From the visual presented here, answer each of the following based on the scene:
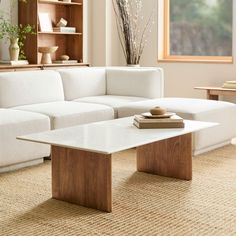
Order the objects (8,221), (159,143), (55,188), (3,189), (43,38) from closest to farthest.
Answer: (8,221) → (55,188) → (3,189) → (159,143) → (43,38)

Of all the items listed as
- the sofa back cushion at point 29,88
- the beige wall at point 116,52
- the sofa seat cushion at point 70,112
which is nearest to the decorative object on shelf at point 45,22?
the beige wall at point 116,52

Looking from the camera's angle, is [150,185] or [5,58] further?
[5,58]

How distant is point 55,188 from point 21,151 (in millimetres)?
814

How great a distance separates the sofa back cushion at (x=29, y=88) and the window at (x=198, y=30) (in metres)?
2.47

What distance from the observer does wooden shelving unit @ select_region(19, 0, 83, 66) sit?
6512 mm

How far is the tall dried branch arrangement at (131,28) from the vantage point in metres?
7.01

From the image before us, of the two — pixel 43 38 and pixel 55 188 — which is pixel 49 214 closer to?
pixel 55 188

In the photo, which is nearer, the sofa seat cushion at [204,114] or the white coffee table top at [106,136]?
the white coffee table top at [106,136]

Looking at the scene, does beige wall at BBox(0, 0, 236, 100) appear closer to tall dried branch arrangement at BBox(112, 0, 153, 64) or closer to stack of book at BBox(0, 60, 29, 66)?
tall dried branch arrangement at BBox(112, 0, 153, 64)

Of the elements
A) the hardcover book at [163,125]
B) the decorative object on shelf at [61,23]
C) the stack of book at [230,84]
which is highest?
the decorative object on shelf at [61,23]

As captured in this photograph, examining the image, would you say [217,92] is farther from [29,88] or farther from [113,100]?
[29,88]

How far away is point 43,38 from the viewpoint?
6.88m

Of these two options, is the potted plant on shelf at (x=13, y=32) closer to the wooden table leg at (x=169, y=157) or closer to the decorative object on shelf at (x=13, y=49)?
the decorative object on shelf at (x=13, y=49)

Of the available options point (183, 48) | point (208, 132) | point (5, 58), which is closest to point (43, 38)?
point (5, 58)
